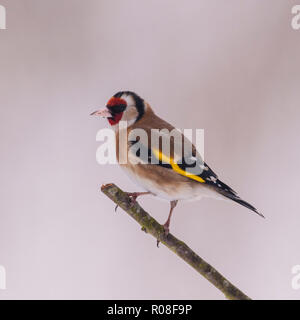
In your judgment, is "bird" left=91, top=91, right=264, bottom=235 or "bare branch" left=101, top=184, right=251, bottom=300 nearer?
"bare branch" left=101, top=184, right=251, bottom=300

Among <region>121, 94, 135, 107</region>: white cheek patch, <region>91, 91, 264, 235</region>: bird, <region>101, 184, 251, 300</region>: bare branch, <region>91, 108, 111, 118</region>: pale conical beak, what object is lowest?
<region>101, 184, 251, 300</region>: bare branch

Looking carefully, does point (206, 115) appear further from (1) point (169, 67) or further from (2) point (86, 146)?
(2) point (86, 146)

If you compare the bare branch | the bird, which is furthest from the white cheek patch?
the bare branch

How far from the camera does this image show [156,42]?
2.21m

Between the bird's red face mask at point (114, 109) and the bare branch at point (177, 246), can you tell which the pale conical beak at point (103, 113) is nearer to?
the bird's red face mask at point (114, 109)

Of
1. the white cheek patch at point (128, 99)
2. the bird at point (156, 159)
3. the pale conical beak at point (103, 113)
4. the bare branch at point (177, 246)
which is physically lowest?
the bare branch at point (177, 246)

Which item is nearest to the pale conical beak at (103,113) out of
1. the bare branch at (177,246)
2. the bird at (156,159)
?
the bird at (156,159)

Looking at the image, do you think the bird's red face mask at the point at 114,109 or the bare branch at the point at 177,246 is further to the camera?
the bird's red face mask at the point at 114,109

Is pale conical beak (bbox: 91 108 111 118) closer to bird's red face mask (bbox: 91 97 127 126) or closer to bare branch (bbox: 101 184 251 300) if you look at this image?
bird's red face mask (bbox: 91 97 127 126)

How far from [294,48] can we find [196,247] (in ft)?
3.53

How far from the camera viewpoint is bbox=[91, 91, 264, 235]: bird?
1148 millimetres

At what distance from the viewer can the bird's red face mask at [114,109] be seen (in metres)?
1.15

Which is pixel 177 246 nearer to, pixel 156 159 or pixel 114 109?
pixel 156 159

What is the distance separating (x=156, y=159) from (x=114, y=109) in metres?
0.17
